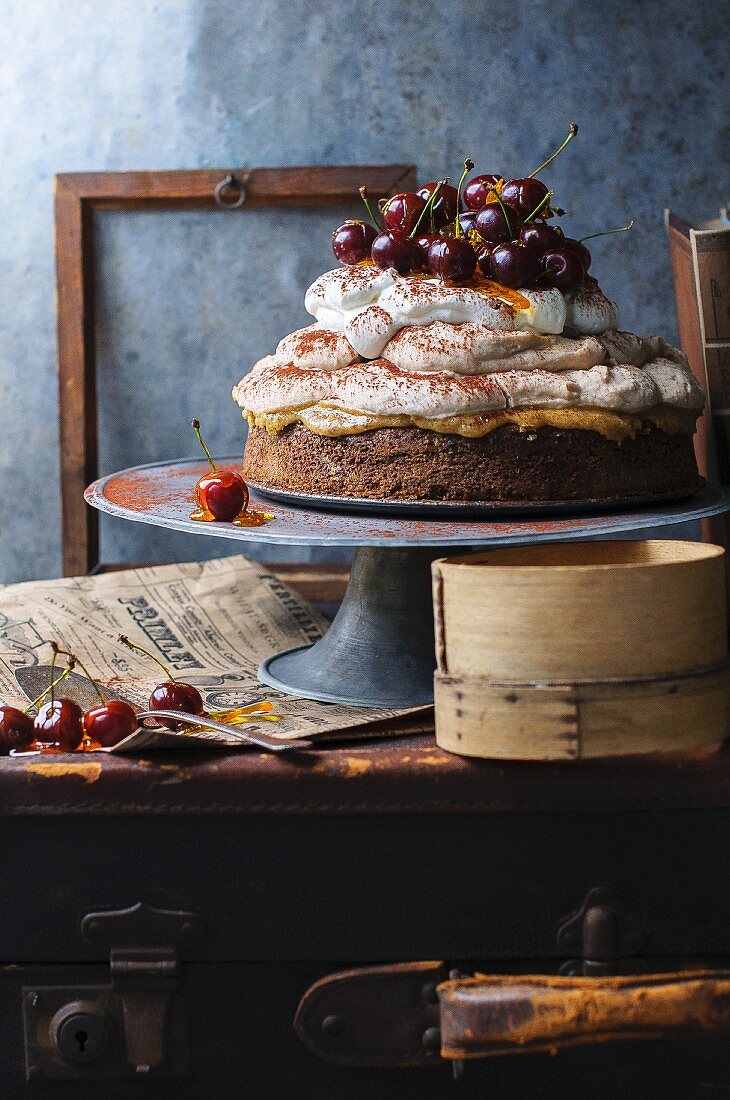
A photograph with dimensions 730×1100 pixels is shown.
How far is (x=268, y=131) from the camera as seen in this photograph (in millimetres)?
2219

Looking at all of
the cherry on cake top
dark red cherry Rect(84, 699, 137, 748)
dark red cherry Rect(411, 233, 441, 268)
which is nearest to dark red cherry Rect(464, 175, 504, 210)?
the cherry on cake top

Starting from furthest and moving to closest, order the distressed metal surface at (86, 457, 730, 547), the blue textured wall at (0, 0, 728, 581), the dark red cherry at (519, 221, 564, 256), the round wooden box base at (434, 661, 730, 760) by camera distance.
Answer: the blue textured wall at (0, 0, 728, 581)
the dark red cherry at (519, 221, 564, 256)
the distressed metal surface at (86, 457, 730, 547)
the round wooden box base at (434, 661, 730, 760)

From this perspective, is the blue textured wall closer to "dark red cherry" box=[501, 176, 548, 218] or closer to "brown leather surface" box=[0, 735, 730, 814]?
"dark red cherry" box=[501, 176, 548, 218]

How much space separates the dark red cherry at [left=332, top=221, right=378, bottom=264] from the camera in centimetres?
131

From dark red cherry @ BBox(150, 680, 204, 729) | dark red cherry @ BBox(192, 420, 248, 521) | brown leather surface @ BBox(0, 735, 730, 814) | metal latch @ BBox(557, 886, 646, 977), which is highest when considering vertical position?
dark red cherry @ BBox(192, 420, 248, 521)

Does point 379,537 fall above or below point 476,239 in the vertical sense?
below

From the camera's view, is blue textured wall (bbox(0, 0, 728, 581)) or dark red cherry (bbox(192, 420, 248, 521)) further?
blue textured wall (bbox(0, 0, 728, 581))

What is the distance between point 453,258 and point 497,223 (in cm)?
9

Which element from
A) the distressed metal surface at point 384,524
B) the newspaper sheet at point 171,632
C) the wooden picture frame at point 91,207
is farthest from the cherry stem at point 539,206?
the wooden picture frame at point 91,207

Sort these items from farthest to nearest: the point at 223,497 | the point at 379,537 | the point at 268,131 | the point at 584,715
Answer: the point at 268,131
the point at 223,497
the point at 379,537
the point at 584,715

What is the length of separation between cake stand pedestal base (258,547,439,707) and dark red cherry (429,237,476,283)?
0.32m

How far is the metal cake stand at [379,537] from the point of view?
1.05 meters

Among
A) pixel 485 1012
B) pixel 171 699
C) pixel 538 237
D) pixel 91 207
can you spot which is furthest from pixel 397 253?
pixel 91 207

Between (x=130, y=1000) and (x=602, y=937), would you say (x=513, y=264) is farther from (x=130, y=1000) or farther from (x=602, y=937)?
(x=130, y=1000)
